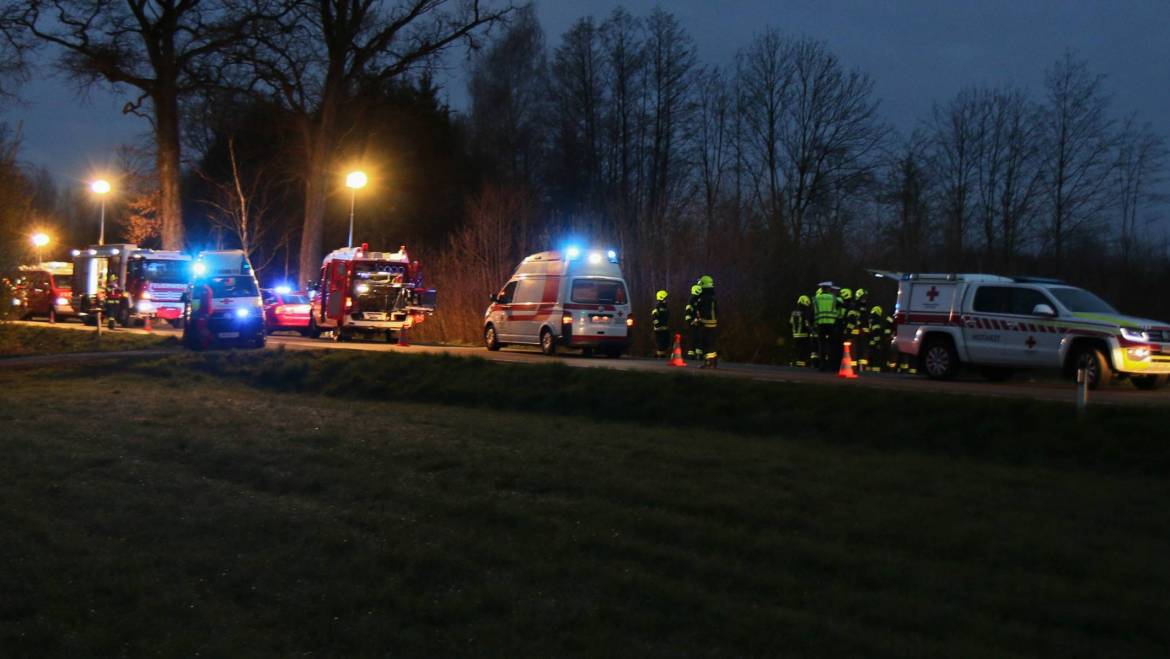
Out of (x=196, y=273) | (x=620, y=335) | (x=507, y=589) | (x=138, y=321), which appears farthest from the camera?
(x=138, y=321)

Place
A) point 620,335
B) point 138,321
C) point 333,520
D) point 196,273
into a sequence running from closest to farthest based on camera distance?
1. point 333,520
2. point 620,335
3. point 196,273
4. point 138,321

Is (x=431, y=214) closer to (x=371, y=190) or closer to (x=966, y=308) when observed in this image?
(x=371, y=190)

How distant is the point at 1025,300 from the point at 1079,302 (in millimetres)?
837

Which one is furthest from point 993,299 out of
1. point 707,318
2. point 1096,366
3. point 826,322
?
point 707,318

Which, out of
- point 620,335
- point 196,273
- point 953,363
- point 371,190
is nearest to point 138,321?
point 196,273

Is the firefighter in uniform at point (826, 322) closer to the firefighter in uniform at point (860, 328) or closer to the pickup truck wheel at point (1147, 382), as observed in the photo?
the firefighter in uniform at point (860, 328)

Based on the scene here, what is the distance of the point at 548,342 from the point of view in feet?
93.2

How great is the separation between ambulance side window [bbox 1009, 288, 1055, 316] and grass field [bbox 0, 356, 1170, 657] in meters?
6.64

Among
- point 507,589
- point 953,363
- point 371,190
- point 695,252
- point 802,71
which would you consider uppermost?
point 802,71

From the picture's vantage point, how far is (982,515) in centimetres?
963

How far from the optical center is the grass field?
22.2 ft

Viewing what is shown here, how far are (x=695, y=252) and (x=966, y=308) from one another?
1608 centimetres

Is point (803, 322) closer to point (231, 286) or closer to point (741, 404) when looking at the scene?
point (741, 404)

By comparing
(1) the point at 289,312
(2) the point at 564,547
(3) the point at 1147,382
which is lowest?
(2) the point at 564,547
